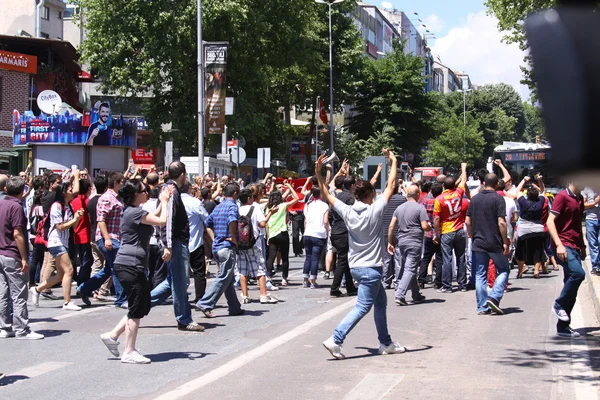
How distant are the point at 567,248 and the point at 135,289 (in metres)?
4.99

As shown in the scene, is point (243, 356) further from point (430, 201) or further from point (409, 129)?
point (409, 129)

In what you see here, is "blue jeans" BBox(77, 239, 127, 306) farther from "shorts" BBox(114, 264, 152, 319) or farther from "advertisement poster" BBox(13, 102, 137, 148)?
"advertisement poster" BBox(13, 102, 137, 148)

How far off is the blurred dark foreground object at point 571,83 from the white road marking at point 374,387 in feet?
17.8

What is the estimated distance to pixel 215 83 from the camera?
26922mm

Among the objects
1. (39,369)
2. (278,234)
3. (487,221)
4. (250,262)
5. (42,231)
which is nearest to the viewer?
(39,369)

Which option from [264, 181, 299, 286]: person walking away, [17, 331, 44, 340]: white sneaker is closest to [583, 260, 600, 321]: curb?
[264, 181, 299, 286]: person walking away

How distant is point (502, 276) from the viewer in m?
10.9

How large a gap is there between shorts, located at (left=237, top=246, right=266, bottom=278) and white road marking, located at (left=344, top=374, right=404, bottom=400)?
510 cm

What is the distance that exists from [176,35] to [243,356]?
2884 centimetres

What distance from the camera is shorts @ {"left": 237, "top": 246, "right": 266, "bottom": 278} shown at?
12117mm

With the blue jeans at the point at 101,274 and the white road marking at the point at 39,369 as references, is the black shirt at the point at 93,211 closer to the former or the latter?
the blue jeans at the point at 101,274

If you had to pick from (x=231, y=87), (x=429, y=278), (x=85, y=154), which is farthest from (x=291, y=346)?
(x=231, y=87)

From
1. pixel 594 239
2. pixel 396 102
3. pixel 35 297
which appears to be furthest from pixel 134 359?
pixel 396 102

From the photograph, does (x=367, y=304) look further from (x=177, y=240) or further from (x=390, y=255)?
(x=390, y=255)
